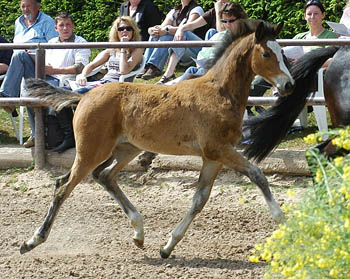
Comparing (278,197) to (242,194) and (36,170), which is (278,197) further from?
(36,170)

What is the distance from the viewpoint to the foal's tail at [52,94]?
259 inches

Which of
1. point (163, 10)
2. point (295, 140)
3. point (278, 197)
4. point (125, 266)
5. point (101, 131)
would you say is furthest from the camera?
point (163, 10)

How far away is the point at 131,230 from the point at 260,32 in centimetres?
219

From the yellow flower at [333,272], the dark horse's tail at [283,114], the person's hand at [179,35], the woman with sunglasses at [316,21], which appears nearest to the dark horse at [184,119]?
the dark horse's tail at [283,114]

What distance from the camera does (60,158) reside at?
880 centimetres

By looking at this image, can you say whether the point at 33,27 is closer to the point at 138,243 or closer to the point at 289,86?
the point at 138,243

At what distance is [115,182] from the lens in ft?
21.6

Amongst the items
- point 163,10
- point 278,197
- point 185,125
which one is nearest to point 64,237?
point 185,125

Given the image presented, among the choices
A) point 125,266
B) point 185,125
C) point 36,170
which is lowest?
point 36,170

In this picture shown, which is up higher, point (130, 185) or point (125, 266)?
point (125, 266)

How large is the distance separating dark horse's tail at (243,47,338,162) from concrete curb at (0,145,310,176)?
1311 millimetres

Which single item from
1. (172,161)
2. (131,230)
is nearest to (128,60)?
(172,161)

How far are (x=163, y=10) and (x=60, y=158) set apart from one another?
193 inches

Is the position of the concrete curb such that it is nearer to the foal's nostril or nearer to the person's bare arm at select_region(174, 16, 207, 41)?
the person's bare arm at select_region(174, 16, 207, 41)
